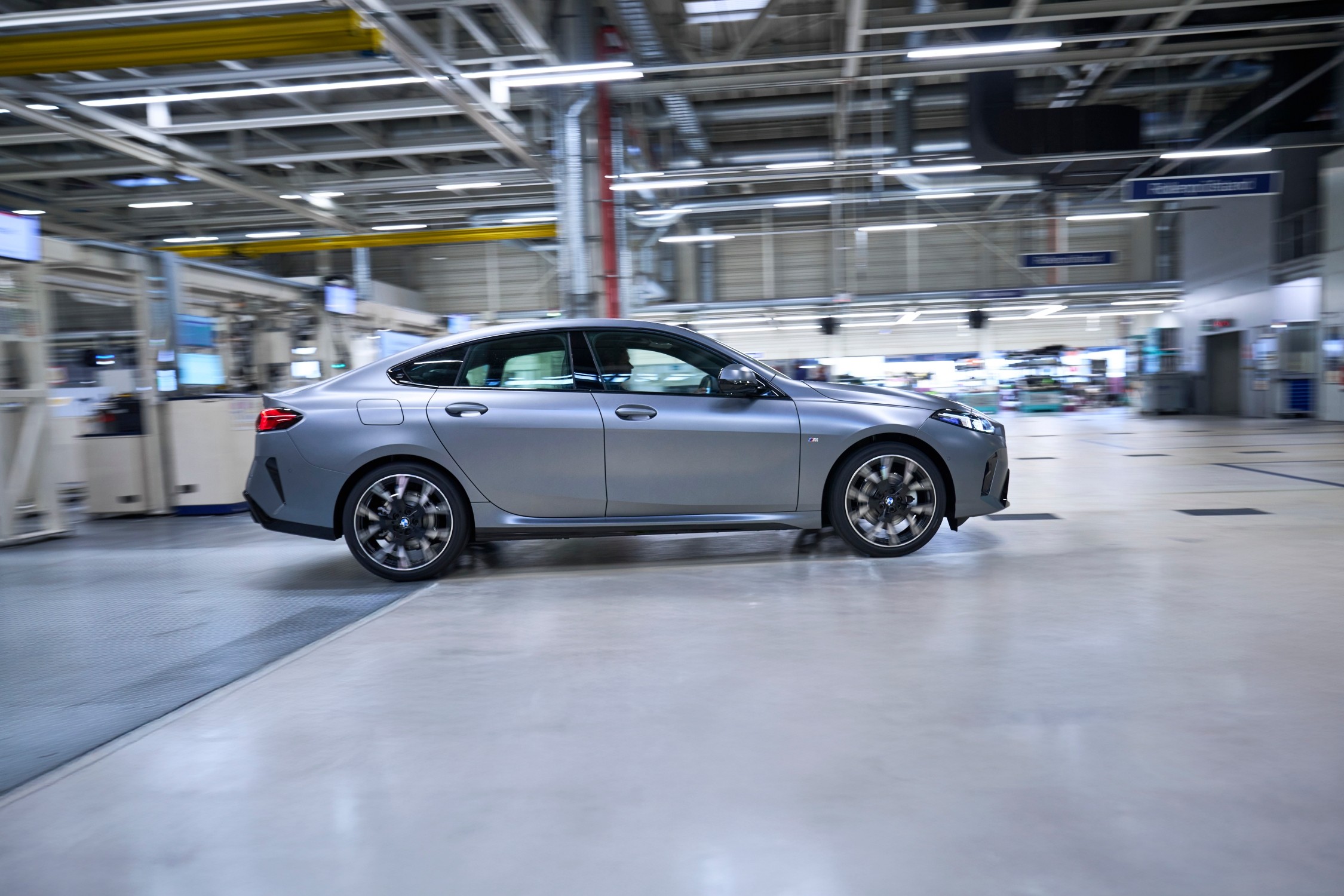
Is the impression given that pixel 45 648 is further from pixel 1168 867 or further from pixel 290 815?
pixel 1168 867

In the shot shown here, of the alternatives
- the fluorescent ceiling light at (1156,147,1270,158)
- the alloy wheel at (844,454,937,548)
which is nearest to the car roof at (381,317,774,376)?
the alloy wheel at (844,454,937,548)

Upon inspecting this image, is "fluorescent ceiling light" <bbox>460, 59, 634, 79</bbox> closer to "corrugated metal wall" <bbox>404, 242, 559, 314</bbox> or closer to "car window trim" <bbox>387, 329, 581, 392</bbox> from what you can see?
"car window trim" <bbox>387, 329, 581, 392</bbox>

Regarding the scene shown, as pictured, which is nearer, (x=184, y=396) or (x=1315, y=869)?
(x=1315, y=869)

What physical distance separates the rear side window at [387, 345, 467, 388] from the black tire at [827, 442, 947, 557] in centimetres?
208

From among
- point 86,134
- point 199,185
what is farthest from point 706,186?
point 86,134

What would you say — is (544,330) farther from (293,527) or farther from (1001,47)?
(1001,47)

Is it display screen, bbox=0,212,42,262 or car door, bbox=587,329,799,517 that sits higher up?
display screen, bbox=0,212,42,262

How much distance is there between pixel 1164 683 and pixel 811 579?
1827 mm

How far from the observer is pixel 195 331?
9055mm

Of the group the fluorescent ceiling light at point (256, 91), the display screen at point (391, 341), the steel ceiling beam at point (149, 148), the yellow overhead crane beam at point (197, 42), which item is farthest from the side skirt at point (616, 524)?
the steel ceiling beam at point (149, 148)

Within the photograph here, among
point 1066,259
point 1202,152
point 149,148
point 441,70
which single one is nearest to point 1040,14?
point 1202,152

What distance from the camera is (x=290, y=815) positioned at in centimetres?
210

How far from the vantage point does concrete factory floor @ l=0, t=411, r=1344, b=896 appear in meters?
1.84

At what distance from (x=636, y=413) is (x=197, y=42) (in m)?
7.65
